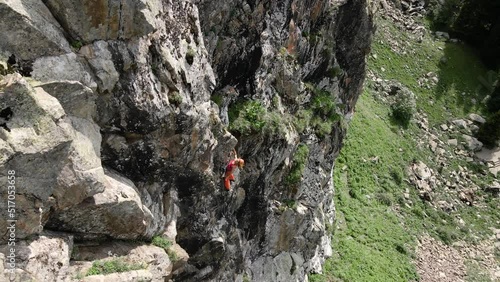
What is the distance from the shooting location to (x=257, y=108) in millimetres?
19953

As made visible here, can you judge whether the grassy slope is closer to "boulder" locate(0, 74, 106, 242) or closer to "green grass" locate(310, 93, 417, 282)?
"green grass" locate(310, 93, 417, 282)

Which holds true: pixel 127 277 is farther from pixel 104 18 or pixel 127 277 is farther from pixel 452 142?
pixel 452 142

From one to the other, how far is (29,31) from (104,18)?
211cm

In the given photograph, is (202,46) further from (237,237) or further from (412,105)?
A: (412,105)

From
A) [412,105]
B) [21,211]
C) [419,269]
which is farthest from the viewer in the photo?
[412,105]

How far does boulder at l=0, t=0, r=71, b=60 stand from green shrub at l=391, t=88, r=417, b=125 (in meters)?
Result: 39.2

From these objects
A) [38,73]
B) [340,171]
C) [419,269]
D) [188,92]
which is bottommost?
[419,269]

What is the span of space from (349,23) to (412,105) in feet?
65.3

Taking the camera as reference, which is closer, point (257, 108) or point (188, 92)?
point (188, 92)

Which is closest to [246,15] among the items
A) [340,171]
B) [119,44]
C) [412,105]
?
[119,44]

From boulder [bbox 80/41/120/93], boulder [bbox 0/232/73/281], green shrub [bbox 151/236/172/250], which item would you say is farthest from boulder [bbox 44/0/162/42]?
green shrub [bbox 151/236/172/250]

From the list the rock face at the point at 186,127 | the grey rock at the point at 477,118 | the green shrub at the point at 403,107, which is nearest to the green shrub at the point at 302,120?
the rock face at the point at 186,127

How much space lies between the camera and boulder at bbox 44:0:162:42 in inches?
434

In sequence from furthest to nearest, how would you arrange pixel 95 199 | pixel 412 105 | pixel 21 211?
pixel 412 105 < pixel 95 199 < pixel 21 211
